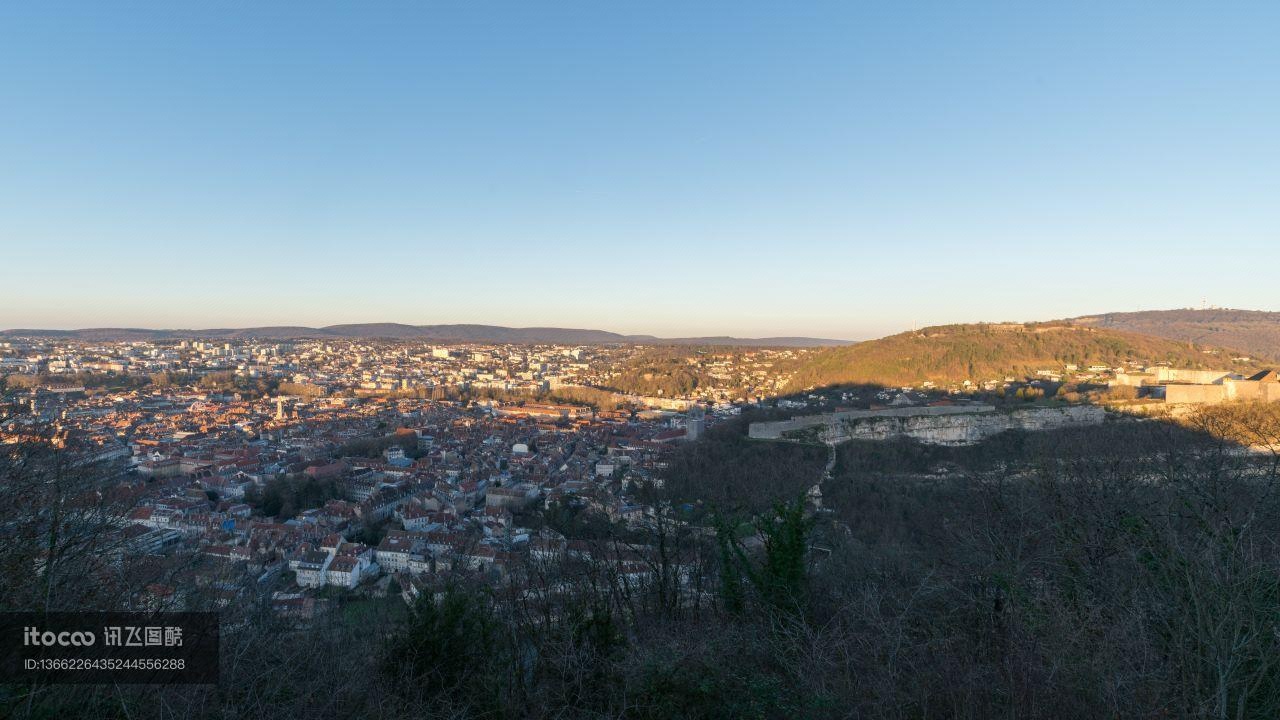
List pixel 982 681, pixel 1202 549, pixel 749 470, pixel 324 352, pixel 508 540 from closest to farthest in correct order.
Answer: pixel 982 681 < pixel 1202 549 < pixel 508 540 < pixel 749 470 < pixel 324 352

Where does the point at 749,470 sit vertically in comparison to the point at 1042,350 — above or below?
below

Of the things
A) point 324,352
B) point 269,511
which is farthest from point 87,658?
point 324,352

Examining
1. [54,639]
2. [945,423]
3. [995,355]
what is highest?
[995,355]

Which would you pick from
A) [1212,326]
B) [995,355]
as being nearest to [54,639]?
[995,355]

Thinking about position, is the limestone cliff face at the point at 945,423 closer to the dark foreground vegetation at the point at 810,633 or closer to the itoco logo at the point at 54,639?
the dark foreground vegetation at the point at 810,633

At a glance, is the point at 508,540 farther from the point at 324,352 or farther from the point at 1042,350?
the point at 324,352

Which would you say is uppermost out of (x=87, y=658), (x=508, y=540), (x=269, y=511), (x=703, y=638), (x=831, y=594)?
(x=87, y=658)

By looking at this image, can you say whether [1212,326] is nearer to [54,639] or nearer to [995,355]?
[995,355]
